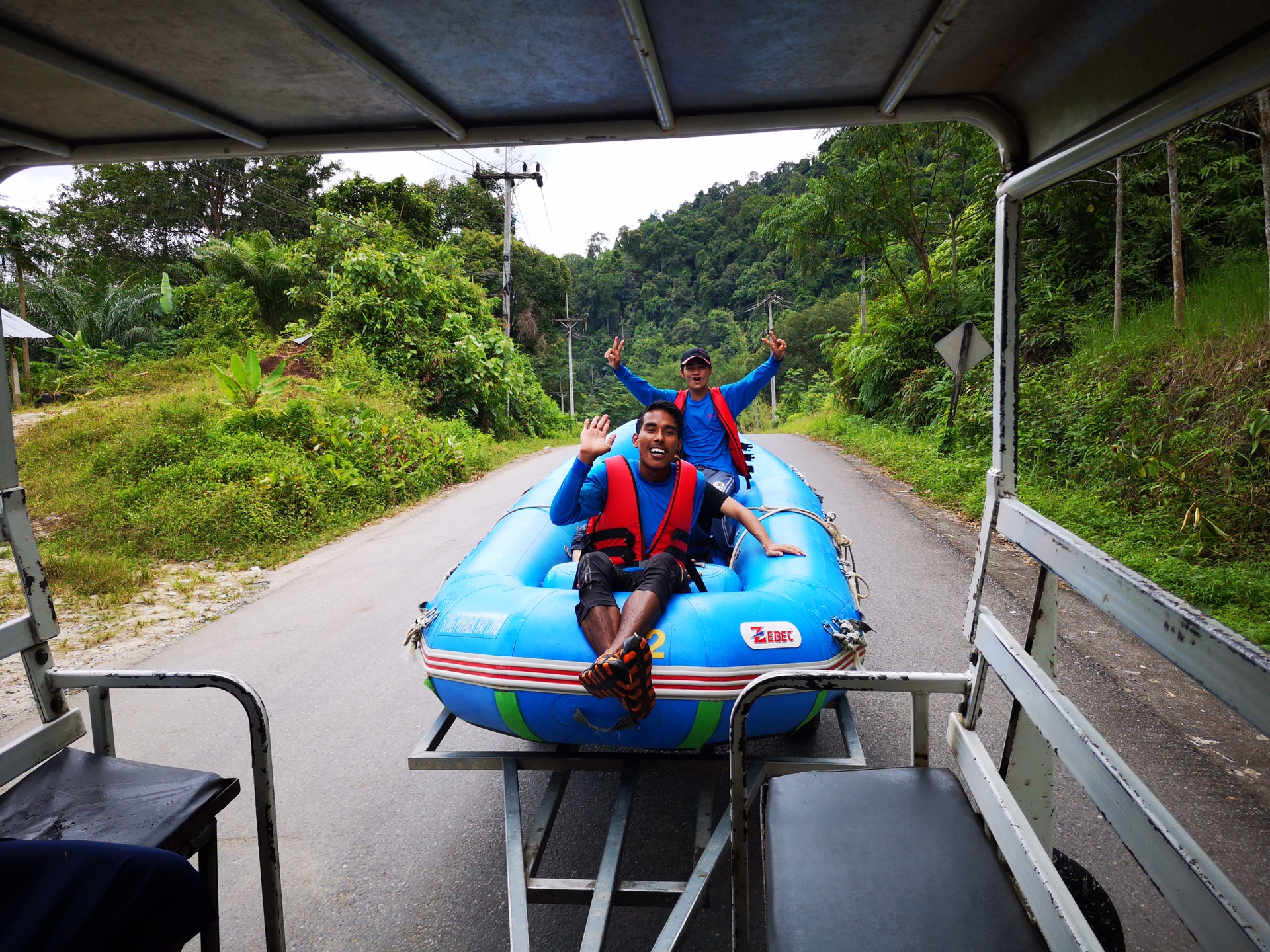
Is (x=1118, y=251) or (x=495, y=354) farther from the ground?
(x=1118, y=251)

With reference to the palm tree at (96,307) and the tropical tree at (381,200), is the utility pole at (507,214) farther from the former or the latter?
the palm tree at (96,307)

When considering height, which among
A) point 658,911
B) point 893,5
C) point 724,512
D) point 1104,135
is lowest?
point 658,911

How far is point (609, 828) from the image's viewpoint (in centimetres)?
234

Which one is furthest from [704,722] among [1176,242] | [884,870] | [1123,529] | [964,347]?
[1176,242]

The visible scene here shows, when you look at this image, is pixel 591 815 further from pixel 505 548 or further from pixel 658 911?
pixel 505 548

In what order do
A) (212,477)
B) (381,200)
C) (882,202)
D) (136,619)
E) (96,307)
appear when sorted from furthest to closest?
(381,200), (96,307), (882,202), (212,477), (136,619)

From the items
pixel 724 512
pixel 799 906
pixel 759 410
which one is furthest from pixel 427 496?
pixel 759 410

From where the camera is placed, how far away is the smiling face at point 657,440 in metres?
3.26

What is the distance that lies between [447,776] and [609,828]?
119cm

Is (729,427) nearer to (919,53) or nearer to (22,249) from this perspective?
(919,53)

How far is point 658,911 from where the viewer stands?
2.43m

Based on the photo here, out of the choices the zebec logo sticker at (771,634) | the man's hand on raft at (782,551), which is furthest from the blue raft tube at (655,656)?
the man's hand on raft at (782,551)

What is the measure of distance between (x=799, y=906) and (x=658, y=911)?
1084 mm

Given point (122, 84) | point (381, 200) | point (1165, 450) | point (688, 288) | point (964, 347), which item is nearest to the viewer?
point (122, 84)
